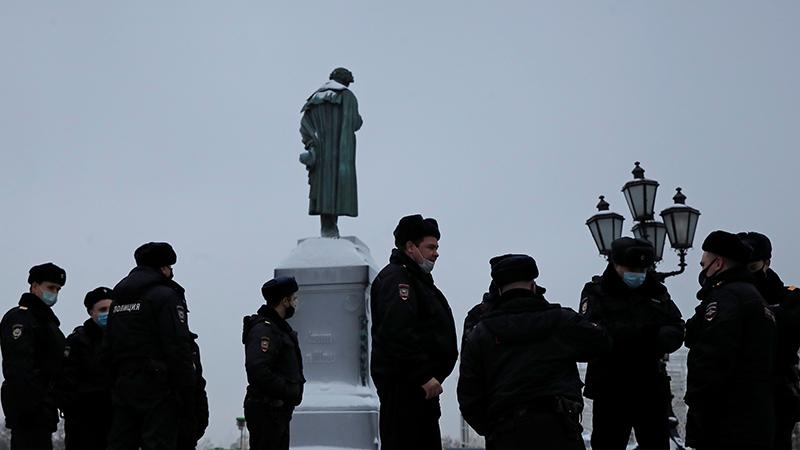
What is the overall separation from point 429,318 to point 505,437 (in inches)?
62.2

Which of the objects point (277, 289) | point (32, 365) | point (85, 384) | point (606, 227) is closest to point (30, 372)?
point (32, 365)

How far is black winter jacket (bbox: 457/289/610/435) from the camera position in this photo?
13.9 ft

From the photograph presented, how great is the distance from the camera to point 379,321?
5.59 m

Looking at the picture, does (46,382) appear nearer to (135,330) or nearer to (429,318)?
(135,330)

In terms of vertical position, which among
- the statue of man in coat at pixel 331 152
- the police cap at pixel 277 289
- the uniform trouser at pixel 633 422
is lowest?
the uniform trouser at pixel 633 422

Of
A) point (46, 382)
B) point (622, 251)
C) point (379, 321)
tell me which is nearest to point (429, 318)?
point (379, 321)

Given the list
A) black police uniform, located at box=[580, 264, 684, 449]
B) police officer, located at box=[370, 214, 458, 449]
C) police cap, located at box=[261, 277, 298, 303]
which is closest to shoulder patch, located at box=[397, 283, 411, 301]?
police officer, located at box=[370, 214, 458, 449]

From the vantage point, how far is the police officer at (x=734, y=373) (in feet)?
15.6

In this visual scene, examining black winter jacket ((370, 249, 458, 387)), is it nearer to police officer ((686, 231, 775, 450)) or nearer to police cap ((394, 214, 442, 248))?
police cap ((394, 214, 442, 248))

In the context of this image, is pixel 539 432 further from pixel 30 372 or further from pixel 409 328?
pixel 30 372

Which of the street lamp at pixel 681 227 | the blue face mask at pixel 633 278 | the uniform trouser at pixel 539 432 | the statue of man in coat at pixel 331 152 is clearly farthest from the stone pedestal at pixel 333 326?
the uniform trouser at pixel 539 432

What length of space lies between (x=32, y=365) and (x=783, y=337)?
5.27m

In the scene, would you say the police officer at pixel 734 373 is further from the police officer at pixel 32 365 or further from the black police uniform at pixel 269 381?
the police officer at pixel 32 365

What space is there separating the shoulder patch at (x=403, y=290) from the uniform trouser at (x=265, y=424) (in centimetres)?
160
